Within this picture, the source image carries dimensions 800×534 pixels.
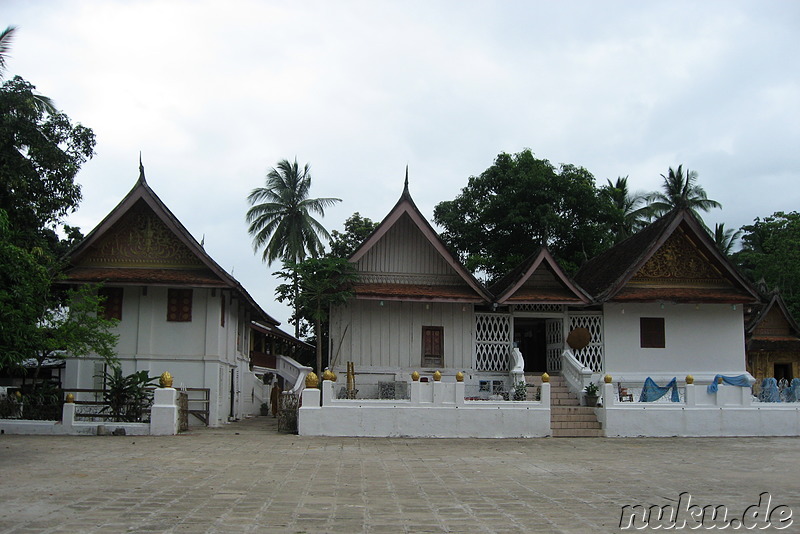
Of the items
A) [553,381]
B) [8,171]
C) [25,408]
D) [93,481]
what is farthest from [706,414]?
[8,171]

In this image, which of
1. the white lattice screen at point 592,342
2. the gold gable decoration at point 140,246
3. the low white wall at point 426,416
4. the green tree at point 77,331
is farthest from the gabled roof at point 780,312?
the green tree at point 77,331

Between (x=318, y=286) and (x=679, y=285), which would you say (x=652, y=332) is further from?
(x=318, y=286)

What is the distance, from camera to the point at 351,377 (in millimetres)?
18766

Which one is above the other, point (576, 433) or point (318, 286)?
Result: point (318, 286)

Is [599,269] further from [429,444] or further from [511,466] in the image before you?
[511,466]

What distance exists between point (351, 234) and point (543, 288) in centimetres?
1650

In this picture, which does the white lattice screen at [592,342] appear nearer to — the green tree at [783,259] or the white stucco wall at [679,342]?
the white stucco wall at [679,342]

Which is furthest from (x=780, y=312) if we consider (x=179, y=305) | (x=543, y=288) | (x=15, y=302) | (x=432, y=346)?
(x=15, y=302)

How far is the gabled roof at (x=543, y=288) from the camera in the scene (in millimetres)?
19719

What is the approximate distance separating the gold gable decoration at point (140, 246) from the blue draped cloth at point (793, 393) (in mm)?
14205

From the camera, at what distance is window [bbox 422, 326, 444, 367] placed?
20203mm

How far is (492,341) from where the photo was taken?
2059 centimetres

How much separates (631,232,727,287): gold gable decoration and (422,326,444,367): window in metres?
5.63

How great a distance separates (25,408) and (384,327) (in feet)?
28.4
